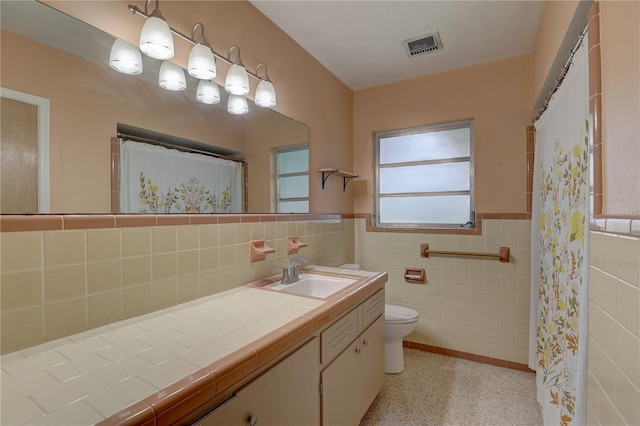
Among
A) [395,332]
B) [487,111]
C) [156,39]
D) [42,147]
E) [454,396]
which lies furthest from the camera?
[487,111]

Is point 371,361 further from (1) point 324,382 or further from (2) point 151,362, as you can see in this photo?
(2) point 151,362

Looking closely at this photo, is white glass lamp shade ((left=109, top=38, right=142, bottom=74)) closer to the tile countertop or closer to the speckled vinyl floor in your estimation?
the tile countertop

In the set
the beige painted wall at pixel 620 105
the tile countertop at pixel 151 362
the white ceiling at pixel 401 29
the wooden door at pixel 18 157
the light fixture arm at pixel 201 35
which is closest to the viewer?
the tile countertop at pixel 151 362

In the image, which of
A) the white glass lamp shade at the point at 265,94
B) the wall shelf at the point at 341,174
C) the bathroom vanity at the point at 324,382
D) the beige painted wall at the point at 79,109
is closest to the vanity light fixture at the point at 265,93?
the white glass lamp shade at the point at 265,94

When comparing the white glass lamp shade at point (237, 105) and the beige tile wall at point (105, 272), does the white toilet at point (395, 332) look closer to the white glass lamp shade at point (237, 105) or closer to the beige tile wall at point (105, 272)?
the beige tile wall at point (105, 272)

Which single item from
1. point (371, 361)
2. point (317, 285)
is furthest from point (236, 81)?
point (371, 361)

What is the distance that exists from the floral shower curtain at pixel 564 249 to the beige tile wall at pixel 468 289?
0.37 meters

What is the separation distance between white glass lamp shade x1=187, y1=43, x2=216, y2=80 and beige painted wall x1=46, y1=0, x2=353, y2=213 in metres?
0.08

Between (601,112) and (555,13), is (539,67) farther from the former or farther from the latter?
(601,112)

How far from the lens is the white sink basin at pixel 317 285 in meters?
1.66

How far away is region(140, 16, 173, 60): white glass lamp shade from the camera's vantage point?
3.65 feet

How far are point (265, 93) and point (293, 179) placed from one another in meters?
0.59

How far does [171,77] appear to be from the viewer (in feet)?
4.15

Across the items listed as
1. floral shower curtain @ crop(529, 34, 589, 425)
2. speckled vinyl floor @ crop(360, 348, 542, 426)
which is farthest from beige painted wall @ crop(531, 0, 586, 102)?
speckled vinyl floor @ crop(360, 348, 542, 426)
